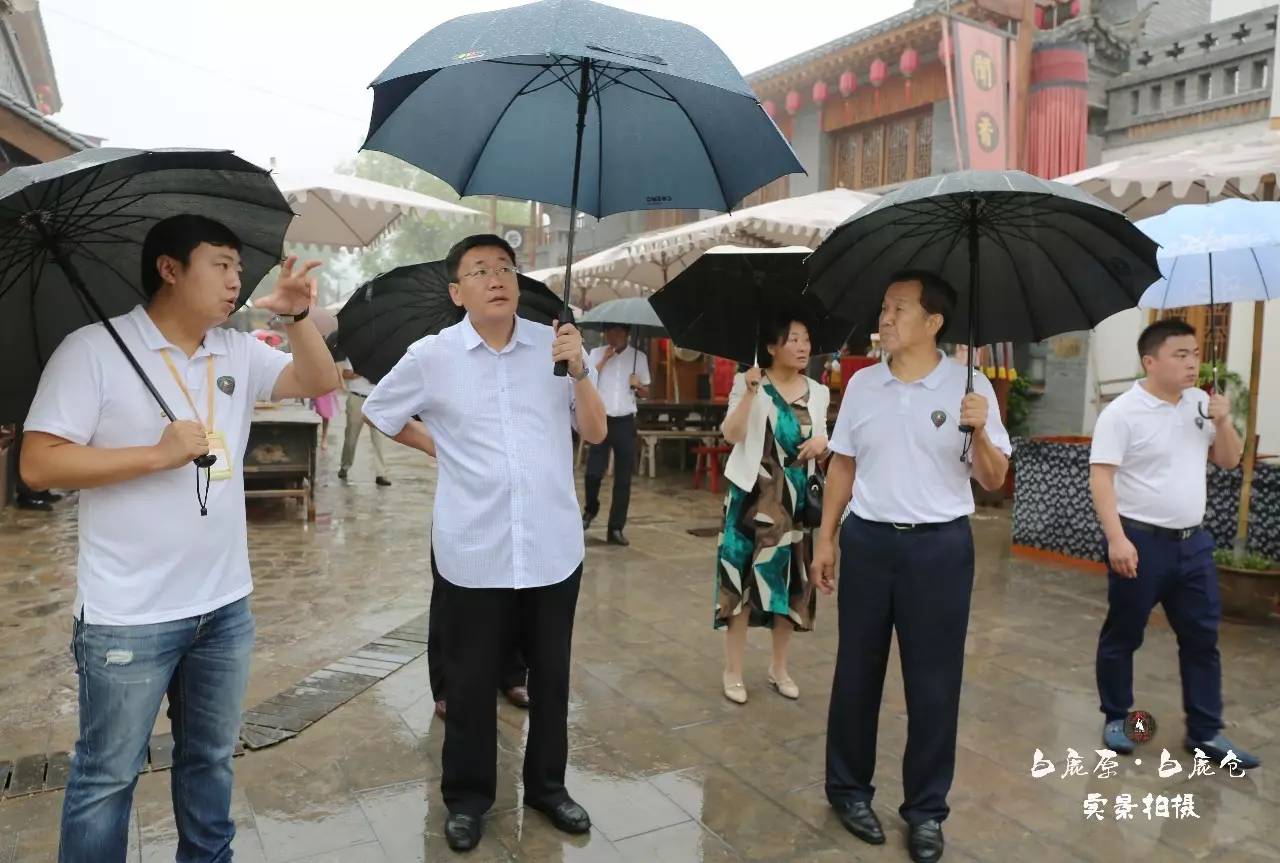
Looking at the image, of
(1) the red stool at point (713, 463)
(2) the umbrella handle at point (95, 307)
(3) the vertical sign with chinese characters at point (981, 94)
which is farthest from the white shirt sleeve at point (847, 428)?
(3) the vertical sign with chinese characters at point (981, 94)

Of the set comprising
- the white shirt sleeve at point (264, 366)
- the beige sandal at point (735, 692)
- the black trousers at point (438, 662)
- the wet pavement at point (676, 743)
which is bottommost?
the wet pavement at point (676, 743)

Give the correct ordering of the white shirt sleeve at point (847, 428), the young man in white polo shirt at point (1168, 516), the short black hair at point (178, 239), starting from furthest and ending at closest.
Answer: the young man in white polo shirt at point (1168, 516) → the white shirt sleeve at point (847, 428) → the short black hair at point (178, 239)

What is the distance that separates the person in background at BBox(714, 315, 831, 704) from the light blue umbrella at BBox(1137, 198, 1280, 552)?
59.9 inches

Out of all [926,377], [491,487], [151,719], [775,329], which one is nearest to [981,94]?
[775,329]

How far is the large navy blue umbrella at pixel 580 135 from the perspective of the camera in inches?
123

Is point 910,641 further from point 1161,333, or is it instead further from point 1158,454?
point 1161,333

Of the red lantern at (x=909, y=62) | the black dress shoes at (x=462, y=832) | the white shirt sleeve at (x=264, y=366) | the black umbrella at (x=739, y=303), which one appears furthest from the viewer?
the red lantern at (x=909, y=62)

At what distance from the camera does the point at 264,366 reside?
2553mm

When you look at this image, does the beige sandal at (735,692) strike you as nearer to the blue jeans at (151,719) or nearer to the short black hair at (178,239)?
the blue jeans at (151,719)

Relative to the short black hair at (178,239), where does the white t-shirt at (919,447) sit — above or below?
below

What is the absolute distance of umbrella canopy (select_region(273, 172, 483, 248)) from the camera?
8.01 m

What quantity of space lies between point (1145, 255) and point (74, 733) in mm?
4561

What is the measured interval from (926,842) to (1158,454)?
191 centimetres

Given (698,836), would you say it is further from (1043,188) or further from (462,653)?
(1043,188)
